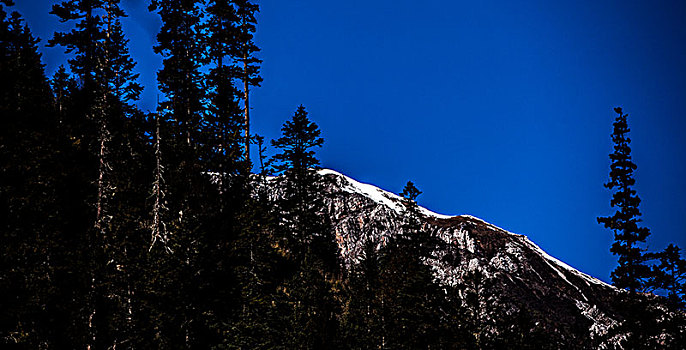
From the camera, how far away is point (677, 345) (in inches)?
655

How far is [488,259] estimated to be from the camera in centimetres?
6056

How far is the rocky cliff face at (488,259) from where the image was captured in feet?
177

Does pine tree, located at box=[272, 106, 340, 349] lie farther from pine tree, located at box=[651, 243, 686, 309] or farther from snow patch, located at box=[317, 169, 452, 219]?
pine tree, located at box=[651, 243, 686, 309]

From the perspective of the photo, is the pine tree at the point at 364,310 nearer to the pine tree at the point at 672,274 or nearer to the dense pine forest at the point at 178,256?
the dense pine forest at the point at 178,256

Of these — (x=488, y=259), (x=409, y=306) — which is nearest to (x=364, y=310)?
(x=409, y=306)

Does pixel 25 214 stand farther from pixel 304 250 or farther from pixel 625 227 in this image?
pixel 625 227

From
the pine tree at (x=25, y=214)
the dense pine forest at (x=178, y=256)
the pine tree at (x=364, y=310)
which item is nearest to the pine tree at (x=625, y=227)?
the dense pine forest at (x=178, y=256)

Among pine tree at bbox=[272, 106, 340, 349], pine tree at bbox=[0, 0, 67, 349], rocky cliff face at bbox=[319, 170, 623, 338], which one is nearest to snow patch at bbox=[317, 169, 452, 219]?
rocky cliff face at bbox=[319, 170, 623, 338]

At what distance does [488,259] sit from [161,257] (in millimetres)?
49566

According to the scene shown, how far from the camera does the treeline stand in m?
18.4

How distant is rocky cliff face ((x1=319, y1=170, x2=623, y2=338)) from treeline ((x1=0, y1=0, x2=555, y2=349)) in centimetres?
1914

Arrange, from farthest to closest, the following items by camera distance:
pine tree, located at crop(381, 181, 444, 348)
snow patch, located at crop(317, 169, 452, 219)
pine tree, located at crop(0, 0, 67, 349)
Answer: snow patch, located at crop(317, 169, 452, 219)
pine tree, located at crop(381, 181, 444, 348)
pine tree, located at crop(0, 0, 67, 349)

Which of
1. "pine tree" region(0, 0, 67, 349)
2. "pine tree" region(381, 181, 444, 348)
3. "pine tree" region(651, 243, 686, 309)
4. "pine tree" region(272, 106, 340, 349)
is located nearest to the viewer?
"pine tree" region(0, 0, 67, 349)

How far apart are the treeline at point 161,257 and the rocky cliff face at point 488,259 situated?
754 inches
